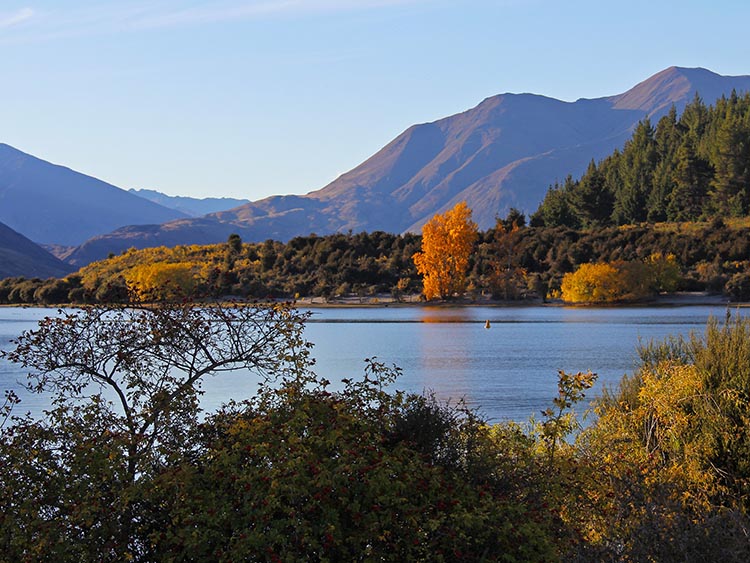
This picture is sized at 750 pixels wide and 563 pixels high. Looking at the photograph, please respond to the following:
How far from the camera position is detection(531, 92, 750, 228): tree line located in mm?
84188

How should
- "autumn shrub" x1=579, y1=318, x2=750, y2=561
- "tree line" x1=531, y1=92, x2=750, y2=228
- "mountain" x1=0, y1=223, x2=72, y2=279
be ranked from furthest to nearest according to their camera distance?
"mountain" x1=0, y1=223, x2=72, y2=279, "tree line" x1=531, y1=92, x2=750, y2=228, "autumn shrub" x1=579, y1=318, x2=750, y2=561

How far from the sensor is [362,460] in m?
6.82

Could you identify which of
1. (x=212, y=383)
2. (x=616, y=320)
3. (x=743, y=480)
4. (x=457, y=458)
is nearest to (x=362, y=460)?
(x=457, y=458)

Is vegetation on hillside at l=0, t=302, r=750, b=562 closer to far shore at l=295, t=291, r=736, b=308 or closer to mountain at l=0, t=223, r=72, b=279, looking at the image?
far shore at l=295, t=291, r=736, b=308

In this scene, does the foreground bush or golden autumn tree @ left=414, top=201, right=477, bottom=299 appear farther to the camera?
golden autumn tree @ left=414, top=201, right=477, bottom=299

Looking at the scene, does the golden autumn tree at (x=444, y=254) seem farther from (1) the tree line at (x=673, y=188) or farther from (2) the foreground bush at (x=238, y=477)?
(2) the foreground bush at (x=238, y=477)

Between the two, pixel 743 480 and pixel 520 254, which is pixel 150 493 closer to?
pixel 743 480

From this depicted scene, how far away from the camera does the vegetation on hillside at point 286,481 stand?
665cm

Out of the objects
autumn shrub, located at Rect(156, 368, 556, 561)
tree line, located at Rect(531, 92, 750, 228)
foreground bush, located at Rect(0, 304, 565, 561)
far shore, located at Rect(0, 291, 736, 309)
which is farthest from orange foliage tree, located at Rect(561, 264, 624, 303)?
autumn shrub, located at Rect(156, 368, 556, 561)

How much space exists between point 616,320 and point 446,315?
1302 cm

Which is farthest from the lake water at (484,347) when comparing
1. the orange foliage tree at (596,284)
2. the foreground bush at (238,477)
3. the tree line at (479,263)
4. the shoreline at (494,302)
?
the foreground bush at (238,477)

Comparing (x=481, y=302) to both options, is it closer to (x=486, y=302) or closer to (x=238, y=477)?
(x=486, y=302)

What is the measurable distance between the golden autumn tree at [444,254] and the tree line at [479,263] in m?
0.97

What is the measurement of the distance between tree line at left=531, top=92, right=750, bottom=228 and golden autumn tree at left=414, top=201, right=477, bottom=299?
2149 cm
